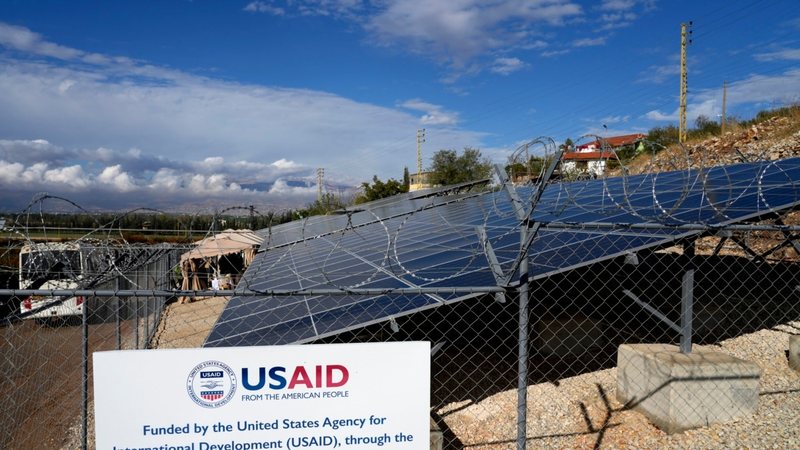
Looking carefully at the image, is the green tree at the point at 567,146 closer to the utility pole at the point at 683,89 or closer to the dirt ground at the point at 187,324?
the dirt ground at the point at 187,324

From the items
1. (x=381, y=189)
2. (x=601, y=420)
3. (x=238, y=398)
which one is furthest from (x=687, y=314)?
(x=381, y=189)

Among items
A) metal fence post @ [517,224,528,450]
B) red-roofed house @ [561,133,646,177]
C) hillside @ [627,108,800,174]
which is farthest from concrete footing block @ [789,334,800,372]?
hillside @ [627,108,800,174]

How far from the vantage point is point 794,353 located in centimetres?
706

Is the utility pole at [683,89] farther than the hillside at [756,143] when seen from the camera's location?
Yes

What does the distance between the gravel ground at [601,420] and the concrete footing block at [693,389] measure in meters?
0.11

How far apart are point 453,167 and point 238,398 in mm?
53993

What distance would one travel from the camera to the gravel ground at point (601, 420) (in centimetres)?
547

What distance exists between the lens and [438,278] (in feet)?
19.7

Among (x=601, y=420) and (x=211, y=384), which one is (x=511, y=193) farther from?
(x=601, y=420)

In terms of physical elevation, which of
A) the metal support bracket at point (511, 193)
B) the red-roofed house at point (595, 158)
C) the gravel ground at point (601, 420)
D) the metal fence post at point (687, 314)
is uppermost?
the red-roofed house at point (595, 158)

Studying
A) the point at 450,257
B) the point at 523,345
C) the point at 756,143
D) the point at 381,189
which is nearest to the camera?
the point at 523,345

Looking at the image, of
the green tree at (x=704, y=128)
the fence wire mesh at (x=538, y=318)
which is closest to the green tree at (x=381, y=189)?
the green tree at (x=704, y=128)

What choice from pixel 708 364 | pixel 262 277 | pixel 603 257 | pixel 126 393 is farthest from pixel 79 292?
pixel 262 277

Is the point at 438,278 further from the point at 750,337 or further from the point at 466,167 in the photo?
the point at 466,167
